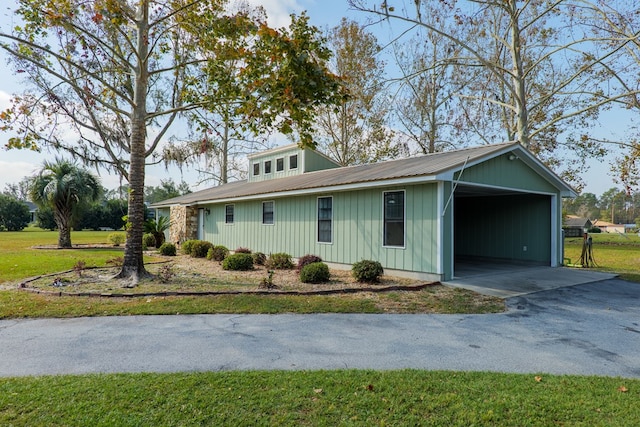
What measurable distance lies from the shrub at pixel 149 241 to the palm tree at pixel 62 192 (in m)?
3.62

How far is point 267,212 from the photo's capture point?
14242mm

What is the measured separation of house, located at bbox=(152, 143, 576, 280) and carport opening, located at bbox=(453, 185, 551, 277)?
4 centimetres

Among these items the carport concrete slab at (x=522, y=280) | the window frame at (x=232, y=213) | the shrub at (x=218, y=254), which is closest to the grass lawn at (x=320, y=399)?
the carport concrete slab at (x=522, y=280)

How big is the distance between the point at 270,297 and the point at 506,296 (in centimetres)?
472

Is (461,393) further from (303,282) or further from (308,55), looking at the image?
(308,55)

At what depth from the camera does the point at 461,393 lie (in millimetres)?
3195

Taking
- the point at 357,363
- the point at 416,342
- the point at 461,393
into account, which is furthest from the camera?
the point at 416,342

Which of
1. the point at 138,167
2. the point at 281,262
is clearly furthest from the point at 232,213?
the point at 138,167

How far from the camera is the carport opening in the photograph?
12.2m

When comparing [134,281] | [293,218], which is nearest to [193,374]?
[134,281]

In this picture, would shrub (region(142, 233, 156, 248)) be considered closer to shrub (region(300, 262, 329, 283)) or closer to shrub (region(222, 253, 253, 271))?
shrub (region(222, 253, 253, 271))

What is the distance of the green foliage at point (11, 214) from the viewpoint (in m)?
34.5

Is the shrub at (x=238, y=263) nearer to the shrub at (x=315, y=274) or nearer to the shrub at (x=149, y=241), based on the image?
the shrub at (x=315, y=274)

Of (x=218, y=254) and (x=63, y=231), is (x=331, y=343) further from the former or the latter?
(x=63, y=231)
